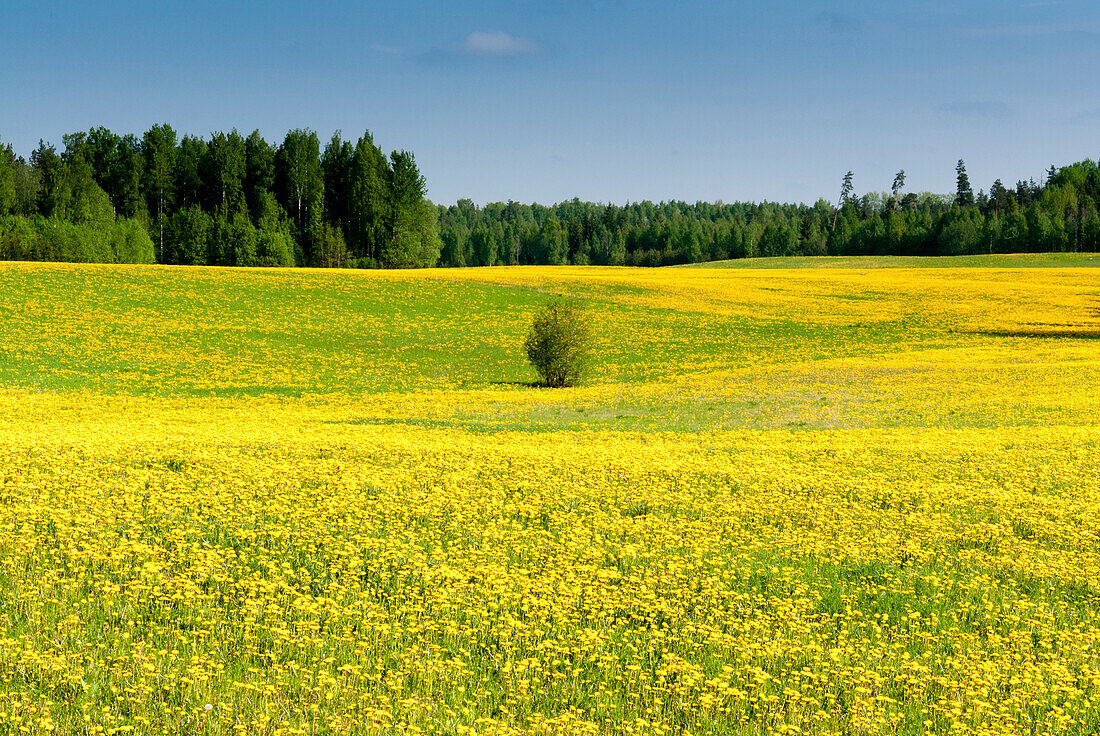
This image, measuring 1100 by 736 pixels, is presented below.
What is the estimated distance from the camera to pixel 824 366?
43969mm

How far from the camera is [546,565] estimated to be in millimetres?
11023

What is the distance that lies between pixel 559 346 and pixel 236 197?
300 ft

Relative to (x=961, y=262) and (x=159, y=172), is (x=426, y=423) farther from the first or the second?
(x=961, y=262)

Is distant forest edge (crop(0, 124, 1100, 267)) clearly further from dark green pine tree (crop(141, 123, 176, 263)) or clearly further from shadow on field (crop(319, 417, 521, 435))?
shadow on field (crop(319, 417, 521, 435))

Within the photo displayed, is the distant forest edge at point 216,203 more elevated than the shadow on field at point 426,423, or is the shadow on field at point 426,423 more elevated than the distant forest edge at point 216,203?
the distant forest edge at point 216,203

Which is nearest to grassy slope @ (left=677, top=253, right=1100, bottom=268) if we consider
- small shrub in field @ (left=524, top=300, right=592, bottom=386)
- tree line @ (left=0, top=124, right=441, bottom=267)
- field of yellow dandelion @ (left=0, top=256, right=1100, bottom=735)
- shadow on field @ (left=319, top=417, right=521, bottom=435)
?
tree line @ (left=0, top=124, right=441, bottom=267)

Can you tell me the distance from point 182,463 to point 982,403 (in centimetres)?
2835

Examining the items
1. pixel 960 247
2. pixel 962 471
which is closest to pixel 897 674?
pixel 962 471

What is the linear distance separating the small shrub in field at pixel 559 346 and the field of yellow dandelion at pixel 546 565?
7.18 m

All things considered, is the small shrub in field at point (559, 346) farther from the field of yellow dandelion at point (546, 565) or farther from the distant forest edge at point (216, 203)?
the distant forest edge at point (216, 203)

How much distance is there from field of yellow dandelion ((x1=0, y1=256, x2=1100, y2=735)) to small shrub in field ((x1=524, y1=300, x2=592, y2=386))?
283 inches

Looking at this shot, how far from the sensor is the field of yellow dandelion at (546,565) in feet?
24.2

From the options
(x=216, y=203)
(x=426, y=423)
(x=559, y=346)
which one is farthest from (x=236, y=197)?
(x=426, y=423)

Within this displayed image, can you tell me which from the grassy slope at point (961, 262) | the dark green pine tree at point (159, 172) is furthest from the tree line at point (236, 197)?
the grassy slope at point (961, 262)
